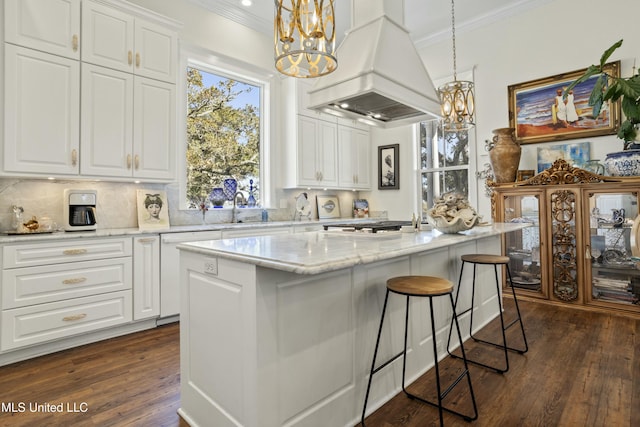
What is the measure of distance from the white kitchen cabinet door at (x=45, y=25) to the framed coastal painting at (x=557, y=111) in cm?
481

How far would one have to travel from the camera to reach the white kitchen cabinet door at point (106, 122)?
10.0ft

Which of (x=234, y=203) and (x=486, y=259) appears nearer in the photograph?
(x=486, y=259)

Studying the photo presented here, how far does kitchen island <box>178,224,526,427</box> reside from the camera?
4.85 ft

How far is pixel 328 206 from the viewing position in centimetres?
575

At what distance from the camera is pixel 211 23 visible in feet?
13.9

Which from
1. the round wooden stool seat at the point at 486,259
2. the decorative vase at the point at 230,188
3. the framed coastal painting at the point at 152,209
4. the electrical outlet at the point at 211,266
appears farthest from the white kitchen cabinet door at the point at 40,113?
the round wooden stool seat at the point at 486,259

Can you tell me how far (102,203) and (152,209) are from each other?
1.49 ft

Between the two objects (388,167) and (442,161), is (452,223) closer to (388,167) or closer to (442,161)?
(442,161)

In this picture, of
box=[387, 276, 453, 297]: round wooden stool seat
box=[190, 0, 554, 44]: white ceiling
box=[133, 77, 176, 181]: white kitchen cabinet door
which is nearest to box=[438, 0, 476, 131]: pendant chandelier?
box=[190, 0, 554, 44]: white ceiling

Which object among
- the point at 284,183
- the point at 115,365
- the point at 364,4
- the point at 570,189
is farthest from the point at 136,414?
the point at 570,189

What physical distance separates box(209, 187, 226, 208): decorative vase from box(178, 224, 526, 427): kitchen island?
7.88 feet

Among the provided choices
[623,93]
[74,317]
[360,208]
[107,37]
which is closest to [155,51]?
[107,37]

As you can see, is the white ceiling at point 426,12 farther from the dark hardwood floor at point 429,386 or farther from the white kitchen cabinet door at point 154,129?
the dark hardwood floor at point 429,386
